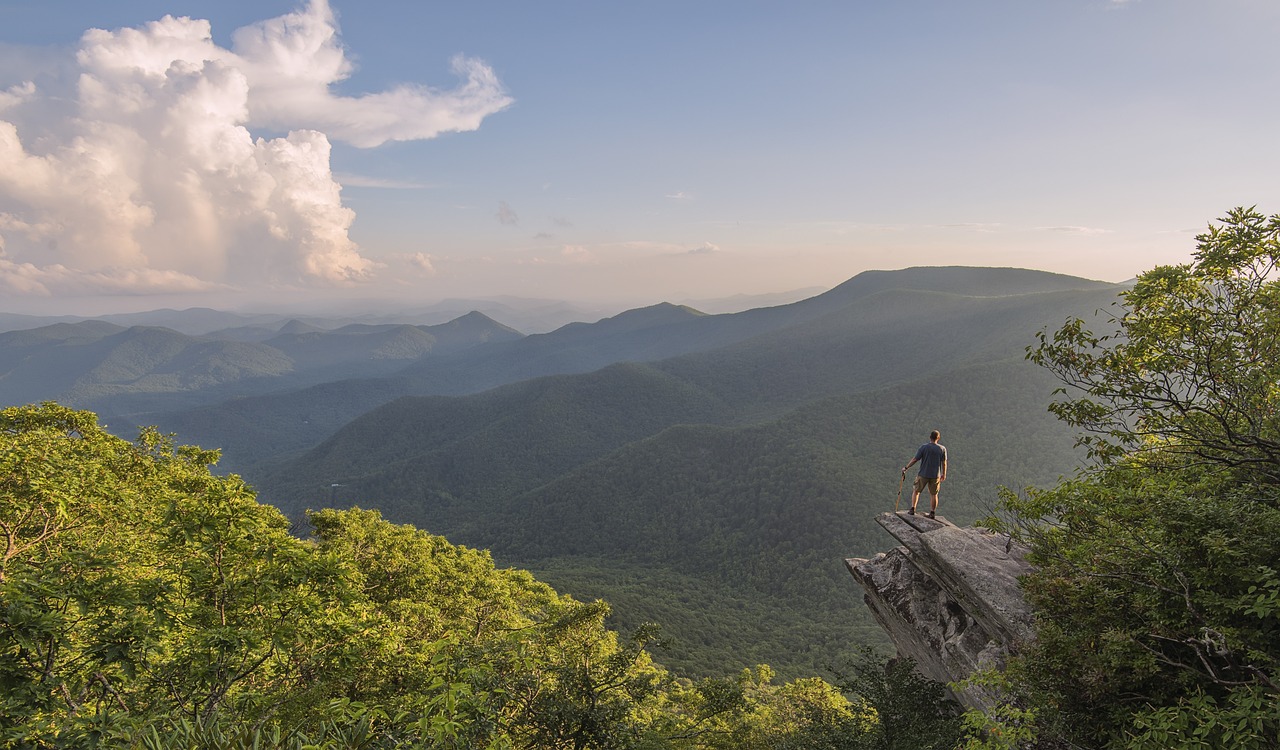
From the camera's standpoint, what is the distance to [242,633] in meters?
7.22

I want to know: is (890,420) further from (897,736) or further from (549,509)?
(897,736)

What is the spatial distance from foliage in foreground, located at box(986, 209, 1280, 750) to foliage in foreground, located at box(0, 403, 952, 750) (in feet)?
26.7

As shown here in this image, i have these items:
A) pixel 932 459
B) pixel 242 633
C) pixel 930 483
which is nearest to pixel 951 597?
pixel 930 483

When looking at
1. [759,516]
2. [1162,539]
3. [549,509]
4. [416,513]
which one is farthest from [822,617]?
[416,513]

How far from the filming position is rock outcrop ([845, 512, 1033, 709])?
1393cm

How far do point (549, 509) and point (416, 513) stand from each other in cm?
5706

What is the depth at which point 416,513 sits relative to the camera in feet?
594

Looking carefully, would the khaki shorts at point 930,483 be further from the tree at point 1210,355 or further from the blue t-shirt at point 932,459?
the tree at point 1210,355

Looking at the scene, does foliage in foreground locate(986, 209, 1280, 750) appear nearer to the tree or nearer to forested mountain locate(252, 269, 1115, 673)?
the tree

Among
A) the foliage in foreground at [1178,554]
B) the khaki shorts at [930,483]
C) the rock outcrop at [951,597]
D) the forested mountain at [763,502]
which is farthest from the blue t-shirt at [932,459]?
the forested mountain at [763,502]

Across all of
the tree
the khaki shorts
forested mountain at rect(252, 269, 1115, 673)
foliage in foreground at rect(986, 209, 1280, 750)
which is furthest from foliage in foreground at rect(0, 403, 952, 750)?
forested mountain at rect(252, 269, 1115, 673)

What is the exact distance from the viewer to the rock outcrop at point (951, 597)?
45.7 ft

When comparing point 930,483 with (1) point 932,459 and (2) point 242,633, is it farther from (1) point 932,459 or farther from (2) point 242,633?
(2) point 242,633

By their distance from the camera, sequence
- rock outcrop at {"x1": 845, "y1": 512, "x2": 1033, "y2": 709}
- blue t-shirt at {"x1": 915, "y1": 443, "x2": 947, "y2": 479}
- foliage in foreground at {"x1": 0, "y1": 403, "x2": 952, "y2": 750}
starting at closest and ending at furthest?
1. foliage in foreground at {"x1": 0, "y1": 403, "x2": 952, "y2": 750}
2. rock outcrop at {"x1": 845, "y1": 512, "x2": 1033, "y2": 709}
3. blue t-shirt at {"x1": 915, "y1": 443, "x2": 947, "y2": 479}
